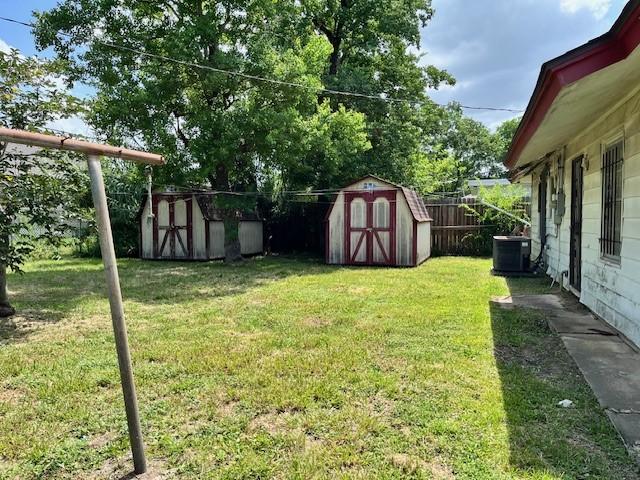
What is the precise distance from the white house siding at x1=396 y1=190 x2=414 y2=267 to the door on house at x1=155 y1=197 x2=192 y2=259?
6093 mm

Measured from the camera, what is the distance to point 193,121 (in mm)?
10289

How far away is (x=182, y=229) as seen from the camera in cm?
1310

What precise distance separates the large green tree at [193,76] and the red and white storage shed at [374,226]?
1738 mm

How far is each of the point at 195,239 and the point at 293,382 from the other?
10.4 m

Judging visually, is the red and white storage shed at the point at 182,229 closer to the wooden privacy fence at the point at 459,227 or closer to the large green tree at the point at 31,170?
the wooden privacy fence at the point at 459,227

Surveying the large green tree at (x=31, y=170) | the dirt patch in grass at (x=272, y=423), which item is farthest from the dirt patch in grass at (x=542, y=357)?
the large green tree at (x=31, y=170)

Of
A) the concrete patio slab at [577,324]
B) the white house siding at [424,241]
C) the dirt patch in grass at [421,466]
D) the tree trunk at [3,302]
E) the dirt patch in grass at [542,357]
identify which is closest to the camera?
the dirt patch in grass at [421,466]

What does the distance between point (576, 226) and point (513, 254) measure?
8.53ft

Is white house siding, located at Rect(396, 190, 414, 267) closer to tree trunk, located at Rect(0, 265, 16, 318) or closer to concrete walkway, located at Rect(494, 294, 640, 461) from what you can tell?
concrete walkway, located at Rect(494, 294, 640, 461)

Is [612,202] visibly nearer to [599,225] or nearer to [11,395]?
[599,225]

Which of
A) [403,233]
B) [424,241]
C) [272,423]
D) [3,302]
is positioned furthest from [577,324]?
[424,241]

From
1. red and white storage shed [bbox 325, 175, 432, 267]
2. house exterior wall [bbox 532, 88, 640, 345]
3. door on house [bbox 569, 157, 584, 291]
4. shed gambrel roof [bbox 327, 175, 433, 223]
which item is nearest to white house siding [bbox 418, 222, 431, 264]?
red and white storage shed [bbox 325, 175, 432, 267]

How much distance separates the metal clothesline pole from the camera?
2.20m

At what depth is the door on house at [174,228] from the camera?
1307cm
